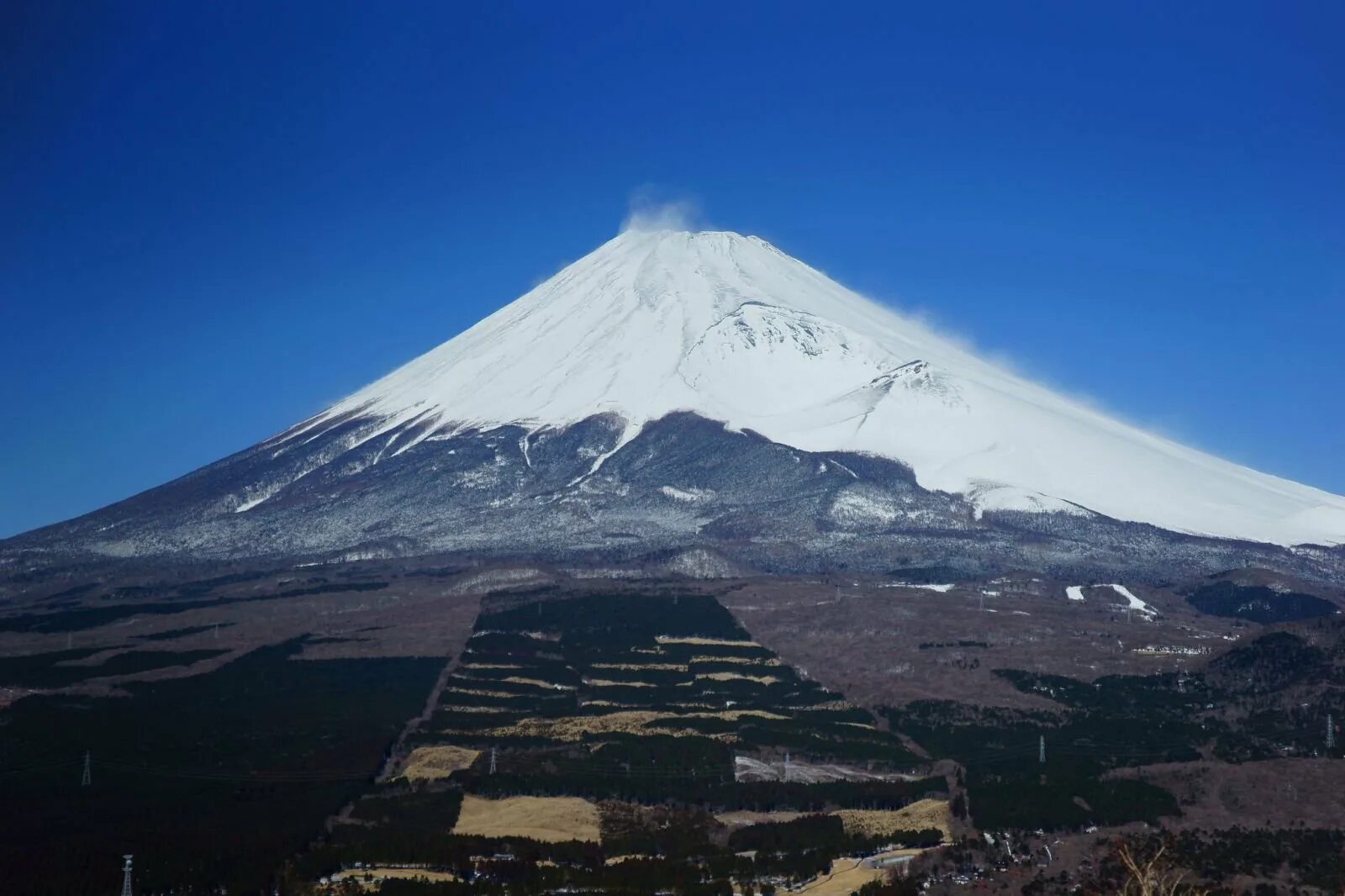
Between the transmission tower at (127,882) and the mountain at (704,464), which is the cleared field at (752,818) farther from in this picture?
the mountain at (704,464)

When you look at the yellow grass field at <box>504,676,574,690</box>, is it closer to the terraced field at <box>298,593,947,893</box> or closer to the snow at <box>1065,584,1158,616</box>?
the terraced field at <box>298,593,947,893</box>

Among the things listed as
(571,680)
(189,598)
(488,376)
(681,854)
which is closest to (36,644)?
(189,598)

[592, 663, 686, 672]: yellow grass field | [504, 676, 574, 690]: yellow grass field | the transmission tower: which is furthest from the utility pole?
[592, 663, 686, 672]: yellow grass field

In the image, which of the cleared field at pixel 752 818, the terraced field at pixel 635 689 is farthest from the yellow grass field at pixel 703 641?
the cleared field at pixel 752 818

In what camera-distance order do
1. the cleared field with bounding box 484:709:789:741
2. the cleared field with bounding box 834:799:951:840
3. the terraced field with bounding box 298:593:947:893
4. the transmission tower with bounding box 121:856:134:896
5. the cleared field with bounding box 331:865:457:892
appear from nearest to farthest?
the transmission tower with bounding box 121:856:134:896
the cleared field with bounding box 331:865:457:892
the terraced field with bounding box 298:593:947:893
the cleared field with bounding box 834:799:951:840
the cleared field with bounding box 484:709:789:741

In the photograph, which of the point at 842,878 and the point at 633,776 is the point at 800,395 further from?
the point at 842,878
